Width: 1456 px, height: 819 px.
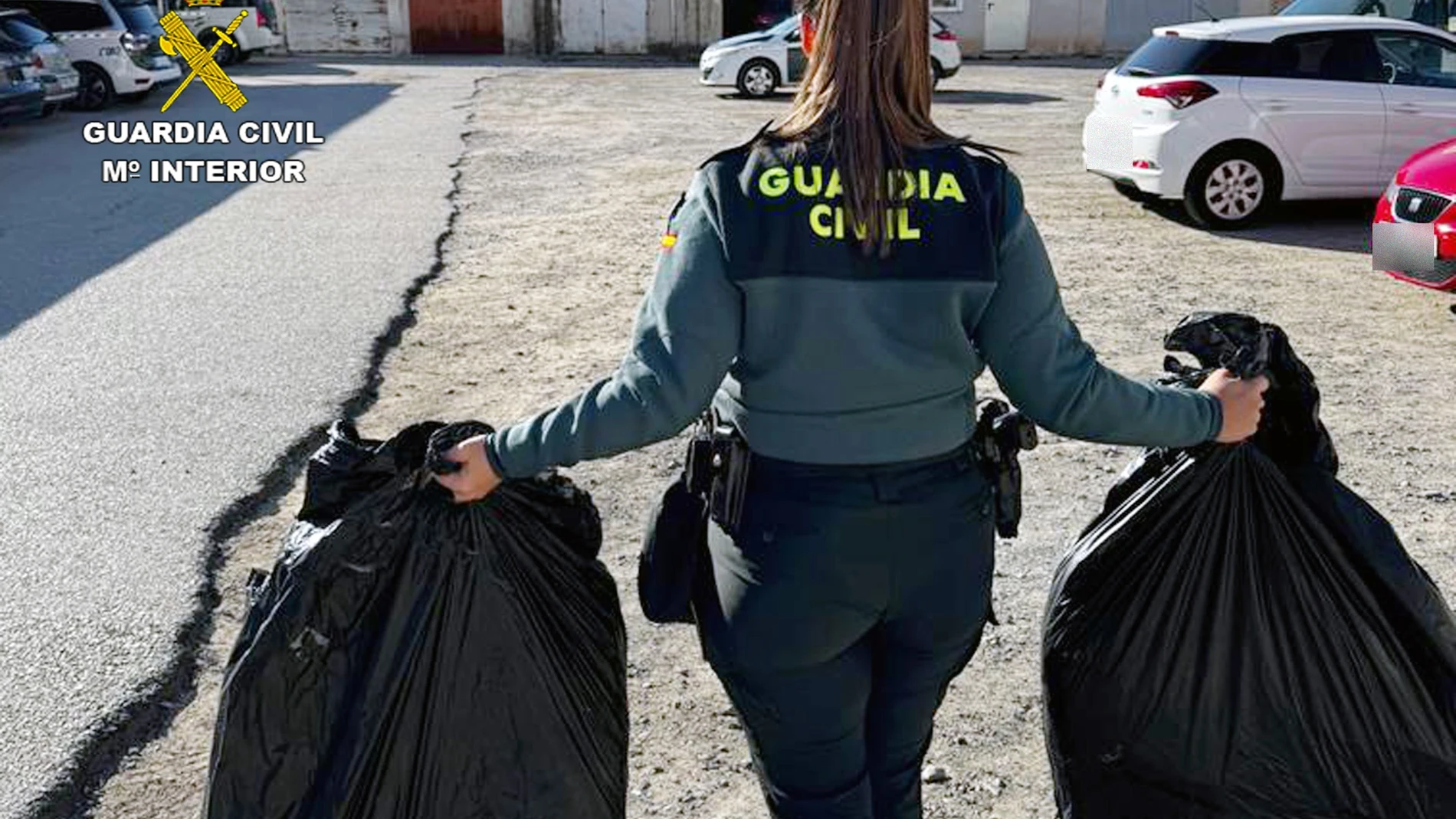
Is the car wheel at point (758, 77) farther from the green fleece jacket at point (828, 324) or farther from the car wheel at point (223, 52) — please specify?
the green fleece jacket at point (828, 324)

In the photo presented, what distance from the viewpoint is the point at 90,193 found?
1266 cm

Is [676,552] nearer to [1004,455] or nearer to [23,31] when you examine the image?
[1004,455]

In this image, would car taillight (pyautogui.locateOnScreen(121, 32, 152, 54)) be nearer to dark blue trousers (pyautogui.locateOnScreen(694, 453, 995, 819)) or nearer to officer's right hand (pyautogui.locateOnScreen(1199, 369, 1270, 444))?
dark blue trousers (pyautogui.locateOnScreen(694, 453, 995, 819))

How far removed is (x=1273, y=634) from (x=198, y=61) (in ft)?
83.2

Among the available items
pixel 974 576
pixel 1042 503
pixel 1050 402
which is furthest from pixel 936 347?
pixel 1042 503

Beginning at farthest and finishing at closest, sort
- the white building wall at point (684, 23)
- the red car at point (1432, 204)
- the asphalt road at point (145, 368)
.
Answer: the white building wall at point (684, 23) → the red car at point (1432, 204) → the asphalt road at point (145, 368)

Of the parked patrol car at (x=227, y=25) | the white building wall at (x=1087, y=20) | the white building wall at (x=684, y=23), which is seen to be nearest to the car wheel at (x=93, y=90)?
the parked patrol car at (x=227, y=25)

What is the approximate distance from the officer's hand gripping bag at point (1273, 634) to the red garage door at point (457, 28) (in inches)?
1257

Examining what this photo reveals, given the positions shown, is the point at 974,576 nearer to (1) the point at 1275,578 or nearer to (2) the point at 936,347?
(2) the point at 936,347

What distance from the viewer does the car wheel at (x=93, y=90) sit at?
63.4 ft

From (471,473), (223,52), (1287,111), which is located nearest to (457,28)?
(223,52)

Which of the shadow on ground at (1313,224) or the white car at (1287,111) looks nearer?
the shadow on ground at (1313,224)

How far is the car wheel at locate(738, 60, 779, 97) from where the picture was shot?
21.6 meters

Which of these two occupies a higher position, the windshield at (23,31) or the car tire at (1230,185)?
the windshield at (23,31)
